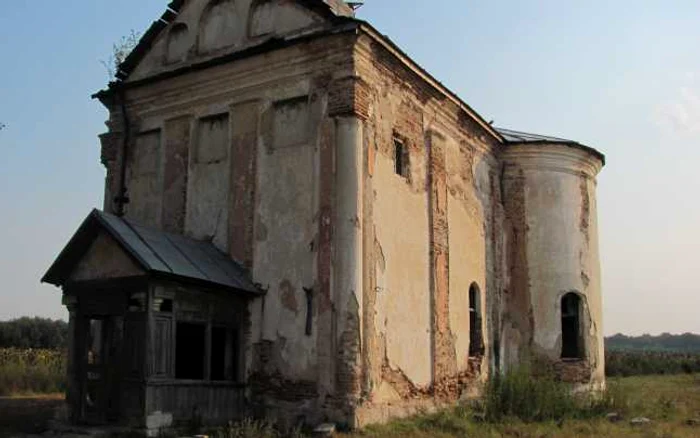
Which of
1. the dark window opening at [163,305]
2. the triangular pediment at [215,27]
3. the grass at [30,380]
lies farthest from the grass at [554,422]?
the grass at [30,380]

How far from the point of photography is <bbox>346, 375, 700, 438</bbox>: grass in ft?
39.0

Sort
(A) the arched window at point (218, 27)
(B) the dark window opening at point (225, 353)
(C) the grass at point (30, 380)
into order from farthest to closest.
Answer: (C) the grass at point (30, 380), (A) the arched window at point (218, 27), (B) the dark window opening at point (225, 353)

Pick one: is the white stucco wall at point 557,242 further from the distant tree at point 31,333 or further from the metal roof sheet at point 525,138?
the distant tree at point 31,333

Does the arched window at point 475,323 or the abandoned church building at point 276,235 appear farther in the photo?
the arched window at point 475,323

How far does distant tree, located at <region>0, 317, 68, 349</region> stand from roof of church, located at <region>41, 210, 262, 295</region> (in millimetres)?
37806

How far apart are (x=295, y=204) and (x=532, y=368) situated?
7911mm

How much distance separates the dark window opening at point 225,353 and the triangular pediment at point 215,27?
5.07 m

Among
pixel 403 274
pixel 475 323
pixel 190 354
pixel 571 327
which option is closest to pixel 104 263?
pixel 190 354

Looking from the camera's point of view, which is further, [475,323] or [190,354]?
[475,323]

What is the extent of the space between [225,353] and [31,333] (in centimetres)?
4233

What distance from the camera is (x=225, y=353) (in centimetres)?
1258

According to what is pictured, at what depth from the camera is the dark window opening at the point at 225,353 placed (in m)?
12.5

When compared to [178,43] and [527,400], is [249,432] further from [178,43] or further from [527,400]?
[178,43]

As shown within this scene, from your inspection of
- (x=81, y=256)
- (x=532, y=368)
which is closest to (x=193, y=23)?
(x=81, y=256)
